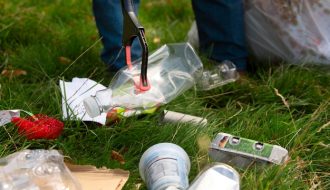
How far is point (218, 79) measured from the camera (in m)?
2.14

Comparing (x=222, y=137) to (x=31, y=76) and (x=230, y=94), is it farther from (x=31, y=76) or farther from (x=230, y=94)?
(x=31, y=76)

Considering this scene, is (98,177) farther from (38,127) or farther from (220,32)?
(220,32)

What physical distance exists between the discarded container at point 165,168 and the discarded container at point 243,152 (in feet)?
0.52

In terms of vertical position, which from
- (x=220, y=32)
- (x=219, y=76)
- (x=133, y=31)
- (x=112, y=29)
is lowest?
(x=219, y=76)

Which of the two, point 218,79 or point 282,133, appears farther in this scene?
point 218,79

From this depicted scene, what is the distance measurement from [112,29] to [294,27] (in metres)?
0.67

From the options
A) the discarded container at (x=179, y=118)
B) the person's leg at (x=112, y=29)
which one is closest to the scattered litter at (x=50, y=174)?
the discarded container at (x=179, y=118)

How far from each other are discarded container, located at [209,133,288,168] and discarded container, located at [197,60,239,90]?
49cm

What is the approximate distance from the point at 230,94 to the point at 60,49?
2.26 feet

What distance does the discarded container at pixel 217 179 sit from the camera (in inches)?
48.3

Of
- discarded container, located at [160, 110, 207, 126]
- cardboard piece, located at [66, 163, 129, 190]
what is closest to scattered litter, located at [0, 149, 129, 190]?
cardboard piece, located at [66, 163, 129, 190]

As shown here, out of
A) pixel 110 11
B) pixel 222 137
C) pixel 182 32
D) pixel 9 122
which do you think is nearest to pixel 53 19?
pixel 182 32

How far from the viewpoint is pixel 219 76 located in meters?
2.15

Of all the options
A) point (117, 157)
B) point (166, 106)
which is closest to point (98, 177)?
point (117, 157)
